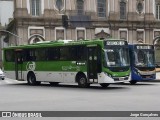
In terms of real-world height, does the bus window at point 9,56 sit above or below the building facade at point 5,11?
below

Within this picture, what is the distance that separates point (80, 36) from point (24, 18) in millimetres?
8173

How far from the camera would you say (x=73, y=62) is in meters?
25.0

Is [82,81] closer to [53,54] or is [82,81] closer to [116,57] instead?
[116,57]

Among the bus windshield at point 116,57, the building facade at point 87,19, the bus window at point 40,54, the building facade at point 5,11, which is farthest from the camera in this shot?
the building facade at point 5,11

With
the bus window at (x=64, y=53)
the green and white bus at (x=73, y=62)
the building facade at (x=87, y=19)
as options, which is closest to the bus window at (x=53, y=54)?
the green and white bus at (x=73, y=62)

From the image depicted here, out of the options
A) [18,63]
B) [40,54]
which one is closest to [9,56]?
[18,63]

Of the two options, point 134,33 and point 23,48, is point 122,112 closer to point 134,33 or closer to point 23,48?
point 23,48

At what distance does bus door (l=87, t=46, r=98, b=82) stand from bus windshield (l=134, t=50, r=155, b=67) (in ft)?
15.5

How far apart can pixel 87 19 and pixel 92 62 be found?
3417 cm

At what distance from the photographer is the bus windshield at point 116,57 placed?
76.6ft

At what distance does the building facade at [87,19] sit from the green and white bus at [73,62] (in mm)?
25336

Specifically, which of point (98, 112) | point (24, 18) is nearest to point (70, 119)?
point (98, 112)

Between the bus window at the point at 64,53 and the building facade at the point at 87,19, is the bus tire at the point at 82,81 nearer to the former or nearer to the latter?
the bus window at the point at 64,53

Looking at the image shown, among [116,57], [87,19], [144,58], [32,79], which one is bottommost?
[32,79]
